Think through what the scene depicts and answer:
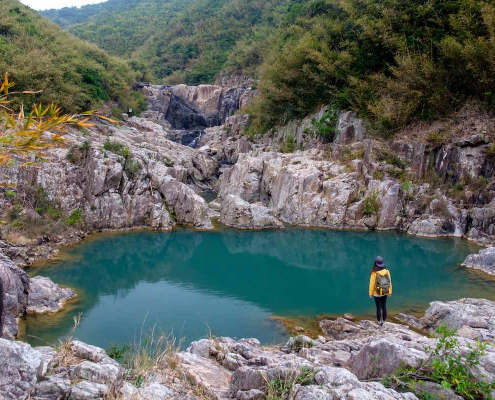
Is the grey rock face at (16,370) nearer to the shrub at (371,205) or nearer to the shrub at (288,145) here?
the shrub at (371,205)

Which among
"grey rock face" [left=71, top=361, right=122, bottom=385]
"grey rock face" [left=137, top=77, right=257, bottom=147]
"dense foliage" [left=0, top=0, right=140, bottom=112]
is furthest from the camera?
"grey rock face" [left=137, top=77, right=257, bottom=147]

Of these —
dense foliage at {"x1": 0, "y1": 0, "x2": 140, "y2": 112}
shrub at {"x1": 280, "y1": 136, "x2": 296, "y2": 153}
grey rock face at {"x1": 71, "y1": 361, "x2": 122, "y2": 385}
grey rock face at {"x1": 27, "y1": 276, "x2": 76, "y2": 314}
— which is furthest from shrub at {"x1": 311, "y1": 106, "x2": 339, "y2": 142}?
grey rock face at {"x1": 71, "y1": 361, "x2": 122, "y2": 385}

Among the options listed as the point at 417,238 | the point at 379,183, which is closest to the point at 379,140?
the point at 379,183

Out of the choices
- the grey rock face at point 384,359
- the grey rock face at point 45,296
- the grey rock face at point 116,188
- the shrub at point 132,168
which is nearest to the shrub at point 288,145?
the grey rock face at point 116,188

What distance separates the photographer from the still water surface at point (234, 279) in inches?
421

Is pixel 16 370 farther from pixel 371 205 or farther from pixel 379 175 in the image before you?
pixel 379 175

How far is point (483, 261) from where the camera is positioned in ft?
47.9

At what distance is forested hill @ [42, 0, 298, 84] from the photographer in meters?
55.3

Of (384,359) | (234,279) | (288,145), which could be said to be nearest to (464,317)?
(384,359)

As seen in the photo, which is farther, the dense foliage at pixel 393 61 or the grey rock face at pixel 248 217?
the grey rock face at pixel 248 217

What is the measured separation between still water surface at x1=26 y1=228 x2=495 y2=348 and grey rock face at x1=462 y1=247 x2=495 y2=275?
1.56ft

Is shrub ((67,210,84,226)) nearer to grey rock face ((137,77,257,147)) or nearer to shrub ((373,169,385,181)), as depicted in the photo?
shrub ((373,169,385,181))

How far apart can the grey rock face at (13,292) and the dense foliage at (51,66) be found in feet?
33.6

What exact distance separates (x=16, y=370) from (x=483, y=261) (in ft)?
49.6
